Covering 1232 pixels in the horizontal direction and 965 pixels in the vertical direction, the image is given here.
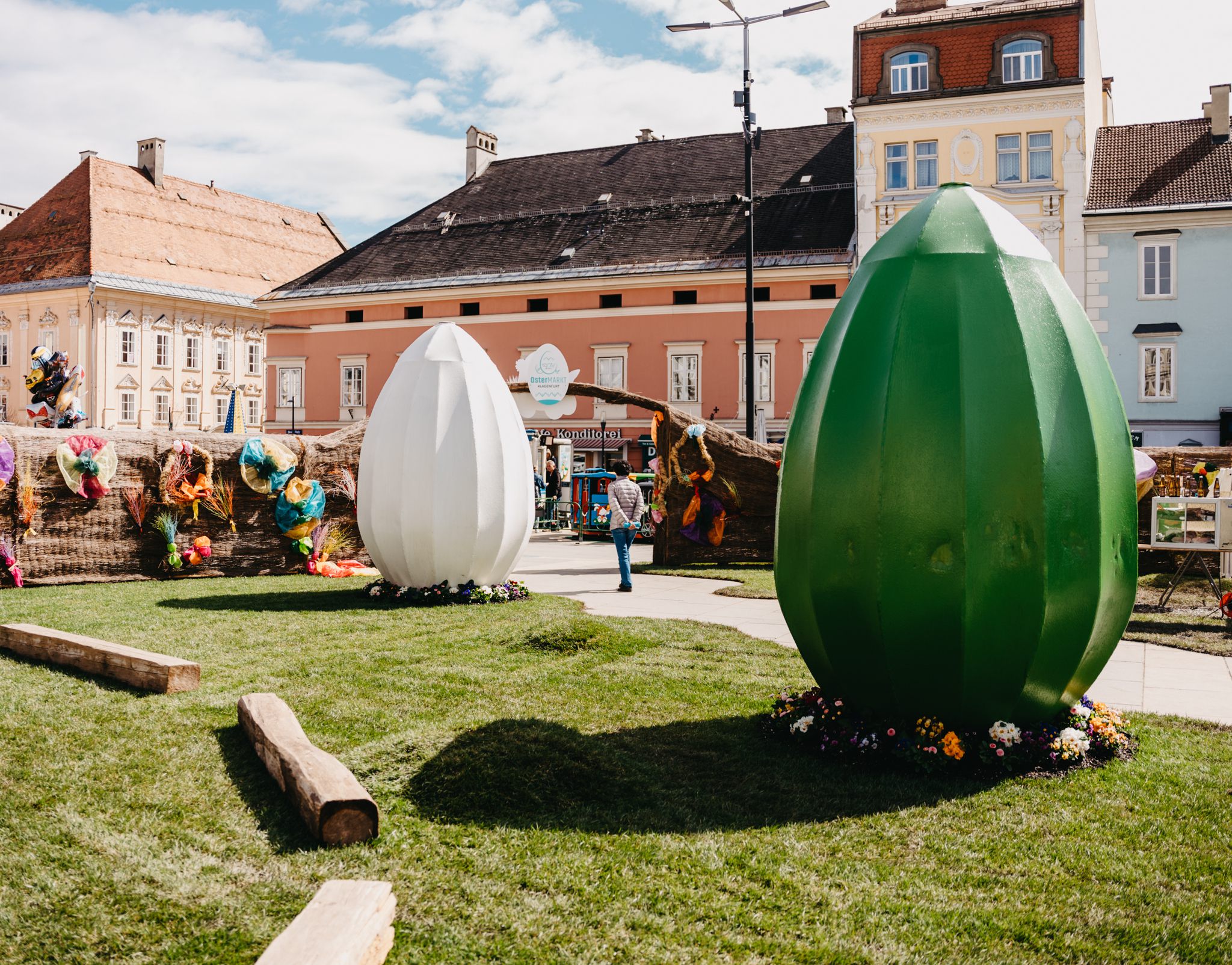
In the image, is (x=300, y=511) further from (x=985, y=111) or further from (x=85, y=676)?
(x=985, y=111)

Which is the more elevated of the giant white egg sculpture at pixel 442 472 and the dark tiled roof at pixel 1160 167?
the dark tiled roof at pixel 1160 167

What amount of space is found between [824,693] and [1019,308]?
2557 millimetres

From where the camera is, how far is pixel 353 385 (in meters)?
45.1

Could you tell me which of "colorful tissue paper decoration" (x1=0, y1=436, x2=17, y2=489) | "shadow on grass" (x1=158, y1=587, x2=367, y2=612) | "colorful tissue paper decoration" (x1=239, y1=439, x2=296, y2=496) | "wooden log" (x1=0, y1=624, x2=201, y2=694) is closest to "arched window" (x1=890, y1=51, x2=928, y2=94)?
"colorful tissue paper decoration" (x1=239, y1=439, x2=296, y2=496)

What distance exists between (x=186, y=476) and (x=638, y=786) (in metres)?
12.1

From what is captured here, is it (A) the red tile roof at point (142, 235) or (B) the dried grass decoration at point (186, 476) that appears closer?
(B) the dried grass decoration at point (186, 476)

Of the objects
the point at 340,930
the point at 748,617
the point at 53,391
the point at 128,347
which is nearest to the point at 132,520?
the point at 53,391

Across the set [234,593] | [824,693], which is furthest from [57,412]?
[824,693]

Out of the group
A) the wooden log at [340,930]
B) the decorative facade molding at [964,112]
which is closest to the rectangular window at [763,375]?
the decorative facade molding at [964,112]

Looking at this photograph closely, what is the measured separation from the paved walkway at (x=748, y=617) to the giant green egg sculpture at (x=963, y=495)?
2.49 metres

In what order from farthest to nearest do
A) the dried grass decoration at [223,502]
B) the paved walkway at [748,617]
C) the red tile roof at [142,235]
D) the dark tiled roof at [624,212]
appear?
the red tile roof at [142,235], the dark tiled roof at [624,212], the dried grass decoration at [223,502], the paved walkway at [748,617]

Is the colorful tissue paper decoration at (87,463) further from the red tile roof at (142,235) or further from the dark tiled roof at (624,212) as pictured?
the red tile roof at (142,235)

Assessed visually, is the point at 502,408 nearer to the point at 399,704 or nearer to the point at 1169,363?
the point at 399,704

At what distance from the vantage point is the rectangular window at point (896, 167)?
35750mm
